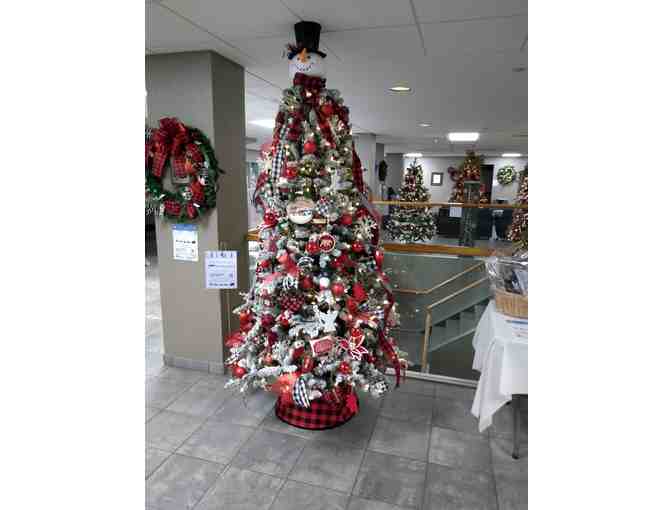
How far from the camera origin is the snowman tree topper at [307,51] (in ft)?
7.22

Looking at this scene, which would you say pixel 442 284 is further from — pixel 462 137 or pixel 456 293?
pixel 462 137

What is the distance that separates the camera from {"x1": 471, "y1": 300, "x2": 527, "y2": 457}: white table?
1.99 meters

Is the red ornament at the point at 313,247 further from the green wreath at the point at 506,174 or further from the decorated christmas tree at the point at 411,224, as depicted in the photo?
the green wreath at the point at 506,174

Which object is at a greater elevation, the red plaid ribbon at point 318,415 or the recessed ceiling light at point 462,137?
the recessed ceiling light at point 462,137

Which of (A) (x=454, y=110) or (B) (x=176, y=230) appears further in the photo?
(A) (x=454, y=110)

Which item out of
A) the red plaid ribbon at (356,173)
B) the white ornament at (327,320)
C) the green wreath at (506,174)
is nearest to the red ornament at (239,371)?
the white ornament at (327,320)

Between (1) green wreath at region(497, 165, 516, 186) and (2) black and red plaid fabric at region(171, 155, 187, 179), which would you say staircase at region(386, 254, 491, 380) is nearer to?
(2) black and red plaid fabric at region(171, 155, 187, 179)

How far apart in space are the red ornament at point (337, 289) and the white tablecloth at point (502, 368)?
0.85 meters

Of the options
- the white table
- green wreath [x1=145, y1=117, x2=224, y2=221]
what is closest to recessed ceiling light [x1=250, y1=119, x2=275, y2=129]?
green wreath [x1=145, y1=117, x2=224, y2=221]
